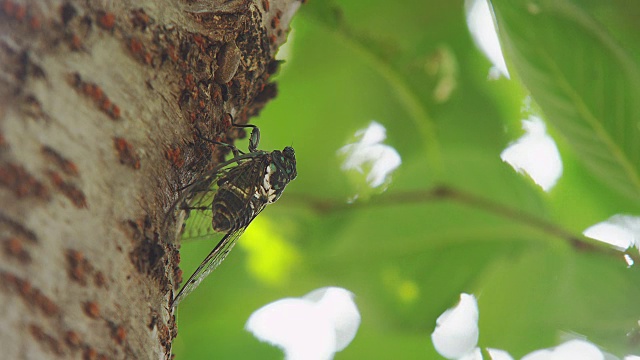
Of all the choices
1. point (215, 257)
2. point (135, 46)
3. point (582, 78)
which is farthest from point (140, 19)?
point (582, 78)

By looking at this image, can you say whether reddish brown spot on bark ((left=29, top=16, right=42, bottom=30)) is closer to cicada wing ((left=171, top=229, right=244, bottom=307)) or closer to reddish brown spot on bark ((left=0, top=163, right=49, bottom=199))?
reddish brown spot on bark ((left=0, top=163, right=49, bottom=199))

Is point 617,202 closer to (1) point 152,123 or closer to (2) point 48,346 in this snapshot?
(1) point 152,123

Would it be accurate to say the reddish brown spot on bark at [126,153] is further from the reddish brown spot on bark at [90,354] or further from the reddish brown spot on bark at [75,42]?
the reddish brown spot on bark at [90,354]

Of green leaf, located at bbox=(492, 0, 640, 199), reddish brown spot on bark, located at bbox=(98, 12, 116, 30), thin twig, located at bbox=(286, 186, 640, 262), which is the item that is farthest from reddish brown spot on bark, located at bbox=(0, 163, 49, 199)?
thin twig, located at bbox=(286, 186, 640, 262)

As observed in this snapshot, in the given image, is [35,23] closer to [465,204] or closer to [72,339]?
[72,339]

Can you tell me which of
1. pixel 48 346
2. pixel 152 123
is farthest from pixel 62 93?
pixel 48 346
